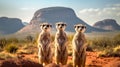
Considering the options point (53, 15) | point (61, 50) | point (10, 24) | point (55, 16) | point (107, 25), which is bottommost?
point (107, 25)

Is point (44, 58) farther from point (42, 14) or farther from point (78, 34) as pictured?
point (42, 14)

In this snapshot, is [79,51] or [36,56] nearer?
[79,51]

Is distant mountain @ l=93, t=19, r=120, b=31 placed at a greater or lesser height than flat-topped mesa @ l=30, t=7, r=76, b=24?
lesser

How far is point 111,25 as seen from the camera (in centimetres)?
13662

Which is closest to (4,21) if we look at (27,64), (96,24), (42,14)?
(42,14)

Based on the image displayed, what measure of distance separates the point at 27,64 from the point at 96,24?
132660 millimetres

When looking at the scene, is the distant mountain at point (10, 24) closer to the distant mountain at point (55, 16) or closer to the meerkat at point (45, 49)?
the distant mountain at point (55, 16)

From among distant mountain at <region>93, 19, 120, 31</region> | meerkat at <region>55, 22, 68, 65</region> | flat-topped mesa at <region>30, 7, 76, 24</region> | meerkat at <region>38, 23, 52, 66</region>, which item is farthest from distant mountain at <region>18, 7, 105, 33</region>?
meerkat at <region>55, 22, 68, 65</region>

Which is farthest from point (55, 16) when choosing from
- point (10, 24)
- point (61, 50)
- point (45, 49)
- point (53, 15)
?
point (61, 50)

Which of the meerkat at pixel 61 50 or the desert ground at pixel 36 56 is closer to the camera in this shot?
the desert ground at pixel 36 56

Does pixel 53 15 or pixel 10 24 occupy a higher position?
pixel 53 15

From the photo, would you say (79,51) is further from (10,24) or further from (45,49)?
(10,24)

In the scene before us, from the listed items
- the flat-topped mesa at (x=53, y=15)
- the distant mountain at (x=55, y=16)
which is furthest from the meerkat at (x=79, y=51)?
the flat-topped mesa at (x=53, y=15)

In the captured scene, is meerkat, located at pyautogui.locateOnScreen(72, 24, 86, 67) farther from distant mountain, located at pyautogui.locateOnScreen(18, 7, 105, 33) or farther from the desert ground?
distant mountain, located at pyautogui.locateOnScreen(18, 7, 105, 33)
